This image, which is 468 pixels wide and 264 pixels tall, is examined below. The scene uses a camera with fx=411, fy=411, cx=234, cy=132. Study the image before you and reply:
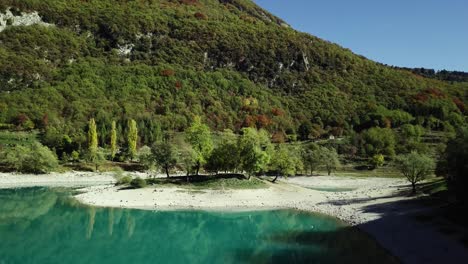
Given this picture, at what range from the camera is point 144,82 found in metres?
191

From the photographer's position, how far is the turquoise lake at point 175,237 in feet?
107

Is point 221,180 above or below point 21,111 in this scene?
below

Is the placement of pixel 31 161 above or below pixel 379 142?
below

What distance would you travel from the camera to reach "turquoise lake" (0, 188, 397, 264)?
32.5 m

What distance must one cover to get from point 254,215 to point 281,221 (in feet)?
14.9

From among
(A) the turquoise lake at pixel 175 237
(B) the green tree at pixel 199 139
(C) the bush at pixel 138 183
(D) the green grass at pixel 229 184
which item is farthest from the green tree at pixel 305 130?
(A) the turquoise lake at pixel 175 237

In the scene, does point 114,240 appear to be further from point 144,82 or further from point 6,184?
point 144,82

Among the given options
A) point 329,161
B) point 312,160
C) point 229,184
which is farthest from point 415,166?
point 329,161

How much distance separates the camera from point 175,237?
1599 inches

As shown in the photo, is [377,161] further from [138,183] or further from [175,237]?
[175,237]

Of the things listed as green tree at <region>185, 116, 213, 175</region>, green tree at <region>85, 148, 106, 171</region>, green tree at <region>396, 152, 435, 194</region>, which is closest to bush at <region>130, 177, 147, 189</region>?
green tree at <region>185, 116, 213, 175</region>

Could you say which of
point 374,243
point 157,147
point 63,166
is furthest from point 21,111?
point 374,243

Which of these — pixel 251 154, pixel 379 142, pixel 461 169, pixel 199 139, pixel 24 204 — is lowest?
pixel 24 204

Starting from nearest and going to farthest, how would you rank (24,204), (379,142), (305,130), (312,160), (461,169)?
(461,169) < (24,204) < (312,160) < (379,142) < (305,130)
